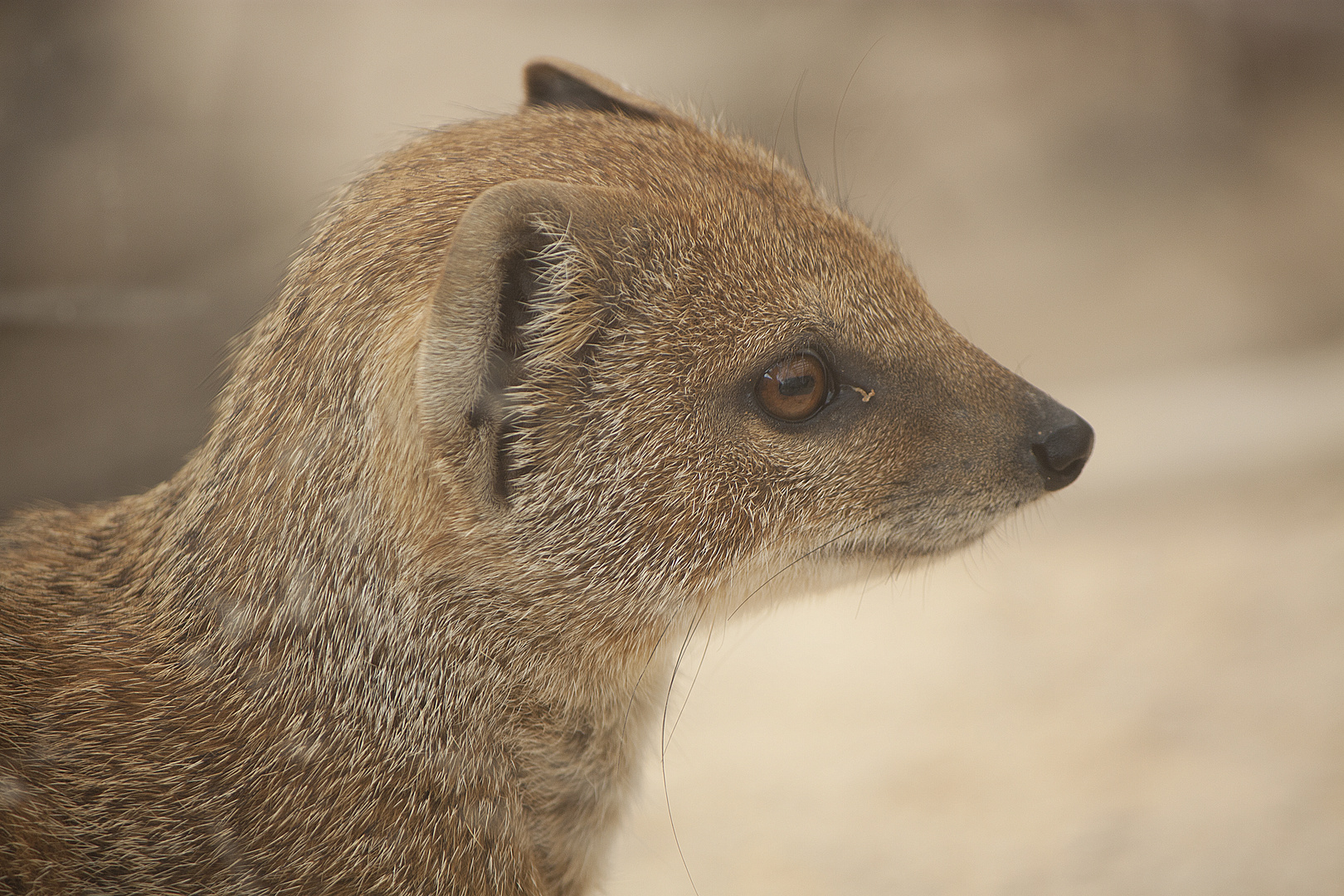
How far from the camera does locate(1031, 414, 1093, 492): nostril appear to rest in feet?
5.68

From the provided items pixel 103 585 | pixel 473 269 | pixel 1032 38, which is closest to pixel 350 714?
pixel 103 585

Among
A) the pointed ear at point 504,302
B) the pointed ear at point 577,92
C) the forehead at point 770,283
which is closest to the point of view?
the pointed ear at point 504,302

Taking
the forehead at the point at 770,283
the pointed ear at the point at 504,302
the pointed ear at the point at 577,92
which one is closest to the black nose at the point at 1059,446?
the forehead at the point at 770,283

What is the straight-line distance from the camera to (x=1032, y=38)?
486cm

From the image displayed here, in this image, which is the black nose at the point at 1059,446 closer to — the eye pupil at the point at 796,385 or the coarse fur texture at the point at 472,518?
the coarse fur texture at the point at 472,518

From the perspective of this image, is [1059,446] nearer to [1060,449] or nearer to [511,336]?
[1060,449]

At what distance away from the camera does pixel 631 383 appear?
160cm

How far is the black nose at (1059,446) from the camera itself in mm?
1731

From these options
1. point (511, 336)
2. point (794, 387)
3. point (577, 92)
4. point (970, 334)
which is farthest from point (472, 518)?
point (970, 334)

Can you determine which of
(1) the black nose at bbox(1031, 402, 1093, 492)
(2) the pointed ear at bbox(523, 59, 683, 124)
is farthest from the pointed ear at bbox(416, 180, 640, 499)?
(1) the black nose at bbox(1031, 402, 1093, 492)

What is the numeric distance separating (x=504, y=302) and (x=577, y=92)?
680 millimetres

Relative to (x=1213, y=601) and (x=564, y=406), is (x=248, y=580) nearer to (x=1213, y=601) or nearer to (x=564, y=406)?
(x=564, y=406)

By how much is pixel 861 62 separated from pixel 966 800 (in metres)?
3.05

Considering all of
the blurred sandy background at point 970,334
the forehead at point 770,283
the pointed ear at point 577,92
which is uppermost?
the pointed ear at point 577,92
